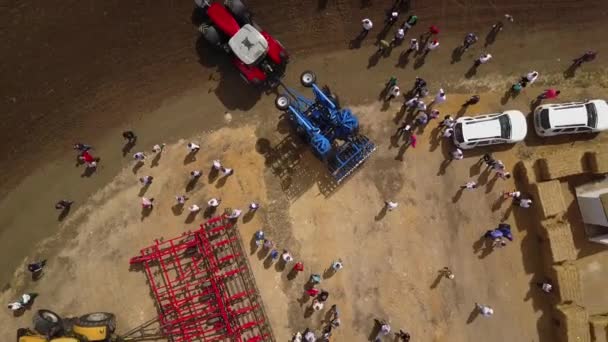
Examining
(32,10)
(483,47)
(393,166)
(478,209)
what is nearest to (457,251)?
(478,209)

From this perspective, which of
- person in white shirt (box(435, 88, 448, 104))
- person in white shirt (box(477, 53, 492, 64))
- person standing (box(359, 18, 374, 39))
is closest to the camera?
person in white shirt (box(435, 88, 448, 104))

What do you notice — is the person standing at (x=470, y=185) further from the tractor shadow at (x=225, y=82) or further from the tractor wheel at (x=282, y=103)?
the tractor shadow at (x=225, y=82)

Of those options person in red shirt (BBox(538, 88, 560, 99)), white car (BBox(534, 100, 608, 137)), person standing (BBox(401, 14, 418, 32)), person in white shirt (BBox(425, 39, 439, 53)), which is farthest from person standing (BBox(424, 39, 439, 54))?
white car (BBox(534, 100, 608, 137))

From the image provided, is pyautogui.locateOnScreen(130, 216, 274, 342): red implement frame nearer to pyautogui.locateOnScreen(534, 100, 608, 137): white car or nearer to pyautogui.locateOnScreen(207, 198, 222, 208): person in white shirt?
pyautogui.locateOnScreen(207, 198, 222, 208): person in white shirt

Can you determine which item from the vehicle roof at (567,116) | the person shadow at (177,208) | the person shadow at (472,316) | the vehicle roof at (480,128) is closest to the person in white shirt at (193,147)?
the person shadow at (177,208)

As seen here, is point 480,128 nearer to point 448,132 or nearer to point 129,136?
point 448,132

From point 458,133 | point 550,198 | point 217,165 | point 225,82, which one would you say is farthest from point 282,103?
point 550,198

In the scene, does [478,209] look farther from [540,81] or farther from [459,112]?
[540,81]
